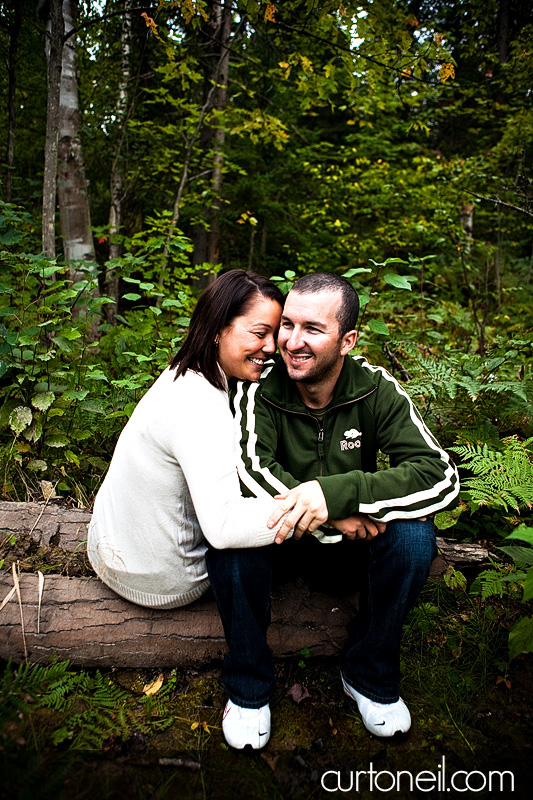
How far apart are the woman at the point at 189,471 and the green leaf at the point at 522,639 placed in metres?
1.22

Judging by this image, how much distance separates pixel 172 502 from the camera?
2043 mm

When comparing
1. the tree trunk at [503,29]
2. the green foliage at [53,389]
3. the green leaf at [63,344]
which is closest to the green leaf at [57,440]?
the green foliage at [53,389]

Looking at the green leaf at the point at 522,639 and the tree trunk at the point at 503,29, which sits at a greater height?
the tree trunk at the point at 503,29

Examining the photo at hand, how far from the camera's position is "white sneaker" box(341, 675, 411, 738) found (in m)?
2.01

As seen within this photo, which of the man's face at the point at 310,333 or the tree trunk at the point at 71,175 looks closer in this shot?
the man's face at the point at 310,333

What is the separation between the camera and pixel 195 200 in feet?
23.9

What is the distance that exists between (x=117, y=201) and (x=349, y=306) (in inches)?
222

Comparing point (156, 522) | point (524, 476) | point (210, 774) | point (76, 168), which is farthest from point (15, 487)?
point (76, 168)

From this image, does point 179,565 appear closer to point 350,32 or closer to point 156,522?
point 156,522

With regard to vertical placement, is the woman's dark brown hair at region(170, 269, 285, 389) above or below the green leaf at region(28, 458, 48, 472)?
above

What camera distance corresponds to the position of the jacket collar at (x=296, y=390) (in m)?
2.29

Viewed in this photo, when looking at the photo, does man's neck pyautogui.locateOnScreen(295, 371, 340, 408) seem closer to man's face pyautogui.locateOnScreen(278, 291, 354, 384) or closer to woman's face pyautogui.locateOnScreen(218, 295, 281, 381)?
man's face pyautogui.locateOnScreen(278, 291, 354, 384)

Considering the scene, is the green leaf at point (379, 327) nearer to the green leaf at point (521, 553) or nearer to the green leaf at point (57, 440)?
the green leaf at point (521, 553)

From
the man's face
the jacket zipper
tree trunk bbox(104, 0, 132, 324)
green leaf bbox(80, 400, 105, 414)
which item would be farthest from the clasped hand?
tree trunk bbox(104, 0, 132, 324)
